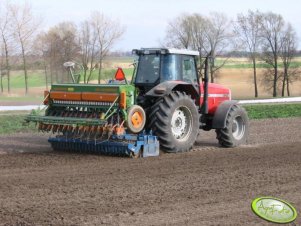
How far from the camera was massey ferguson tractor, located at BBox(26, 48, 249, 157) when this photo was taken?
1005cm

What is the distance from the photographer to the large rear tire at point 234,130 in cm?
1192

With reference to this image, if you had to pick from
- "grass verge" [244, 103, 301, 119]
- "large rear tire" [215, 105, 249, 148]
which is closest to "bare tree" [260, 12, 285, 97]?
"grass verge" [244, 103, 301, 119]

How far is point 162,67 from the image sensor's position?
10.9 meters

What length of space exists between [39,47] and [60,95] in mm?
35180

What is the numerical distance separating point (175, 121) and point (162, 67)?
1.07 metres

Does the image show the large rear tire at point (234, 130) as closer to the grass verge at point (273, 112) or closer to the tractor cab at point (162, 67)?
the tractor cab at point (162, 67)

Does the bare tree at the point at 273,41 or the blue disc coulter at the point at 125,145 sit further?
the bare tree at the point at 273,41

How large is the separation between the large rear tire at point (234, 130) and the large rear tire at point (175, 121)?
41.3 inches

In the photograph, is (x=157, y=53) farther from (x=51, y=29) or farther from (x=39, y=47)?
(x=51, y=29)

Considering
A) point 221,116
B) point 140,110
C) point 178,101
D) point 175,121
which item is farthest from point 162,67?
point 221,116

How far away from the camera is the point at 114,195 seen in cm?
690

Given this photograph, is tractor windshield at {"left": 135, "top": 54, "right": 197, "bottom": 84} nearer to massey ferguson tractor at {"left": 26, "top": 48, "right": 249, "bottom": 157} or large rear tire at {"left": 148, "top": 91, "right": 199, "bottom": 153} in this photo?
massey ferguson tractor at {"left": 26, "top": 48, "right": 249, "bottom": 157}

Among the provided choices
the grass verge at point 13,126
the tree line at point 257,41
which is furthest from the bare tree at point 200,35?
the grass verge at point 13,126

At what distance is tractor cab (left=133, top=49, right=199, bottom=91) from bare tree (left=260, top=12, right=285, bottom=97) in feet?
143
